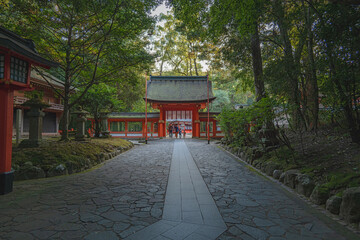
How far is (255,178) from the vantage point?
4812 mm

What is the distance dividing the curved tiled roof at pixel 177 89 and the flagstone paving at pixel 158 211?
51.5ft

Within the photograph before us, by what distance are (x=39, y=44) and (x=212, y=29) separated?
7.15 metres

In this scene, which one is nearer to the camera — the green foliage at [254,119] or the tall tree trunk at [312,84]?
the green foliage at [254,119]

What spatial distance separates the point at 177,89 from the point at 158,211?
19829 millimetres

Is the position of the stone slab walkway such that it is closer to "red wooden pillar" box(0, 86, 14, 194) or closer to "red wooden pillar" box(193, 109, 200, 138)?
"red wooden pillar" box(0, 86, 14, 194)

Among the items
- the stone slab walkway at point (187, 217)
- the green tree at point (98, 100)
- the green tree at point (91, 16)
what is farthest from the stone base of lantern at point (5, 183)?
the green tree at point (98, 100)

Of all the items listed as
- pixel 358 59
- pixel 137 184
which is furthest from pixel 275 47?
pixel 137 184

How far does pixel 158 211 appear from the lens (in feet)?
9.44

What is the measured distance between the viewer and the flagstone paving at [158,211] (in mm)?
2264

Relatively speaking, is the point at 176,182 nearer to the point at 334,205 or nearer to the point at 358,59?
the point at 334,205

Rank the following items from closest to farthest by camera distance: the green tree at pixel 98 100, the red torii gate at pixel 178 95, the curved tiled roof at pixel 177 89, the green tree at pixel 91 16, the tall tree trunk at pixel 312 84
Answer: the tall tree trunk at pixel 312 84, the green tree at pixel 91 16, the green tree at pixel 98 100, the red torii gate at pixel 178 95, the curved tiled roof at pixel 177 89

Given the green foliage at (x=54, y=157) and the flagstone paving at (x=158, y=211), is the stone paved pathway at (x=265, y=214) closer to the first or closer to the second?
the flagstone paving at (x=158, y=211)

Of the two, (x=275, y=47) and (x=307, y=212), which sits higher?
(x=275, y=47)

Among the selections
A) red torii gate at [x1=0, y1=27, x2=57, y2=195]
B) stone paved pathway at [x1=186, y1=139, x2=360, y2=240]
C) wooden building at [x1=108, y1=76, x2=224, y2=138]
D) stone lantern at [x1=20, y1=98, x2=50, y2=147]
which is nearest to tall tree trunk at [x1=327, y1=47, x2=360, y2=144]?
stone paved pathway at [x1=186, y1=139, x2=360, y2=240]
